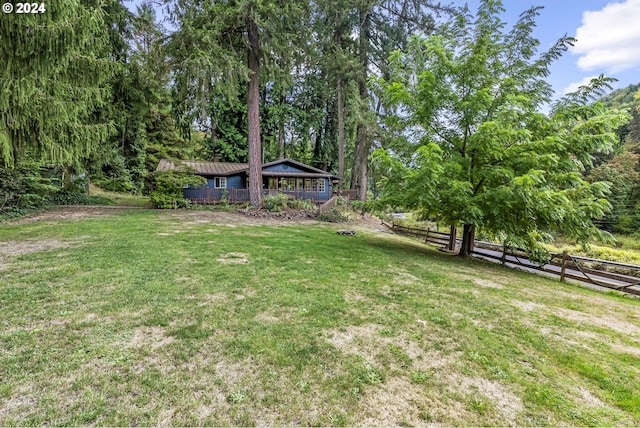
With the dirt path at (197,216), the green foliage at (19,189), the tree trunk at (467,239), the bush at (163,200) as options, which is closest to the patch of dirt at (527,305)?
the tree trunk at (467,239)

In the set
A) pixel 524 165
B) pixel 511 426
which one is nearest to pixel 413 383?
pixel 511 426

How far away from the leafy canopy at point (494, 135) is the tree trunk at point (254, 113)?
9.08m

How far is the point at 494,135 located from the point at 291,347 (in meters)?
8.11

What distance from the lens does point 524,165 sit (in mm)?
8211

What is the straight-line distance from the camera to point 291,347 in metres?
3.29

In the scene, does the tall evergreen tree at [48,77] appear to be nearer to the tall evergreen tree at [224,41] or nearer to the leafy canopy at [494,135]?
the tall evergreen tree at [224,41]

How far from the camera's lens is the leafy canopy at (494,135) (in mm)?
7781

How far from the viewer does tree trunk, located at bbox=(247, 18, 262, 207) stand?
590 inches

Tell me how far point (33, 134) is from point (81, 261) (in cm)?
453

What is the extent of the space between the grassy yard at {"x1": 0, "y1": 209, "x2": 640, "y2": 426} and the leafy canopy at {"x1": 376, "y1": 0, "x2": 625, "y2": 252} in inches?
108

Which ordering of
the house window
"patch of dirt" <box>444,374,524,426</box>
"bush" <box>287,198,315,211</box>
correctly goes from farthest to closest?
the house window, "bush" <box>287,198,315,211</box>, "patch of dirt" <box>444,374,524,426</box>

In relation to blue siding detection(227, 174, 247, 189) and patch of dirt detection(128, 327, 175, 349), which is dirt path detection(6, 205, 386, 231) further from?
patch of dirt detection(128, 327, 175, 349)

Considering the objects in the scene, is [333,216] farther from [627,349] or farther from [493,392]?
[493,392]

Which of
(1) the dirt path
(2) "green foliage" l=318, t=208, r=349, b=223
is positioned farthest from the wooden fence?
(1) the dirt path
